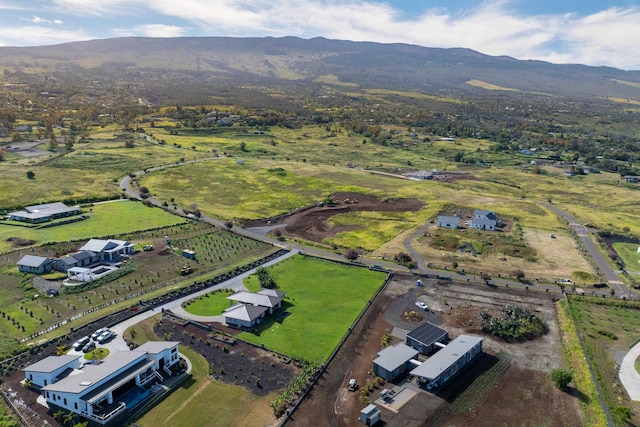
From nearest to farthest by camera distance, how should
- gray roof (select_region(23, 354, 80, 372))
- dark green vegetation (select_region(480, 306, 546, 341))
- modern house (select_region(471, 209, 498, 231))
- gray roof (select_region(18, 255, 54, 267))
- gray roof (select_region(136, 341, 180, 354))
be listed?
gray roof (select_region(23, 354, 80, 372)) < gray roof (select_region(136, 341, 180, 354)) < dark green vegetation (select_region(480, 306, 546, 341)) < gray roof (select_region(18, 255, 54, 267)) < modern house (select_region(471, 209, 498, 231))

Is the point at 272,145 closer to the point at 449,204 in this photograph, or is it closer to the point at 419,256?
the point at 449,204

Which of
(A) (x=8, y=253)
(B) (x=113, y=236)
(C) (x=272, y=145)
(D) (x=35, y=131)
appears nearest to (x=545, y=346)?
(B) (x=113, y=236)

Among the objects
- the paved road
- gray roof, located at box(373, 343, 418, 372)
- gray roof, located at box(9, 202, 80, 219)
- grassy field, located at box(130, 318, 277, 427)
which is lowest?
gray roof, located at box(9, 202, 80, 219)

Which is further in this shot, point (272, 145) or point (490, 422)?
point (272, 145)

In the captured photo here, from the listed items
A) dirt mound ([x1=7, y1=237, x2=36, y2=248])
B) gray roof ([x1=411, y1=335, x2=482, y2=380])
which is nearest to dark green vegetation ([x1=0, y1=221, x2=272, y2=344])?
dirt mound ([x1=7, y1=237, x2=36, y2=248])

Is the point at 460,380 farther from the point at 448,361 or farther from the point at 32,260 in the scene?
the point at 32,260

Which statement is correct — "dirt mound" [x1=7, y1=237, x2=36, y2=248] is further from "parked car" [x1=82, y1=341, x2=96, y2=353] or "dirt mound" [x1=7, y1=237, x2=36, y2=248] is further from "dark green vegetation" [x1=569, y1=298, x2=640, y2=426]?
"dark green vegetation" [x1=569, y1=298, x2=640, y2=426]
